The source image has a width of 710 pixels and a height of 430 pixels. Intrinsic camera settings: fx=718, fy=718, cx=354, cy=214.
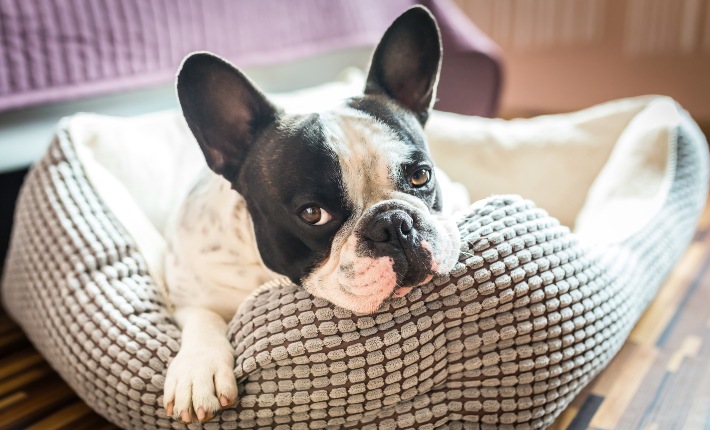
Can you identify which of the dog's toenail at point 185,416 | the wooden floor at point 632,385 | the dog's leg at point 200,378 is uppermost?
the dog's leg at point 200,378

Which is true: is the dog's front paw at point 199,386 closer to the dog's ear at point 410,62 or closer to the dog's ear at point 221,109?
the dog's ear at point 221,109

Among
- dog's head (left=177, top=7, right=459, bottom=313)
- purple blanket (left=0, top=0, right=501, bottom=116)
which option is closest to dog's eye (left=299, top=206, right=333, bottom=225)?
dog's head (left=177, top=7, right=459, bottom=313)

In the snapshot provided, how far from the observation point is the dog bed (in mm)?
1469

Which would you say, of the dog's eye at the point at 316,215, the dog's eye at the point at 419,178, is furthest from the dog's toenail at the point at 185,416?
the dog's eye at the point at 419,178

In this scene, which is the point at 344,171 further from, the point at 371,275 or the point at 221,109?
the point at 221,109

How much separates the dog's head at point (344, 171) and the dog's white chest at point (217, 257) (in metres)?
0.10

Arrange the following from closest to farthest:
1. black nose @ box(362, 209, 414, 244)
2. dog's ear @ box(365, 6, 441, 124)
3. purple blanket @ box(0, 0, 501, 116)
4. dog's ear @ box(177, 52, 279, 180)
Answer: black nose @ box(362, 209, 414, 244)
dog's ear @ box(177, 52, 279, 180)
dog's ear @ box(365, 6, 441, 124)
purple blanket @ box(0, 0, 501, 116)

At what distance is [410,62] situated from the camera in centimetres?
169

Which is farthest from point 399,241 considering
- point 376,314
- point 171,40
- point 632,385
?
point 171,40

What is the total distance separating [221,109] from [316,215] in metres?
0.34

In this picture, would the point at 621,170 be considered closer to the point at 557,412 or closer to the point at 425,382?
the point at 557,412

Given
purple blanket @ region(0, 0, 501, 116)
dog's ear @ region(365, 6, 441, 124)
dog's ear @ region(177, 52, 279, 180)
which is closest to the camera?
dog's ear @ region(177, 52, 279, 180)

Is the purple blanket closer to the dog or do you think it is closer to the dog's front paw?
the dog

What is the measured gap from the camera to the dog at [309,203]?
142 cm
